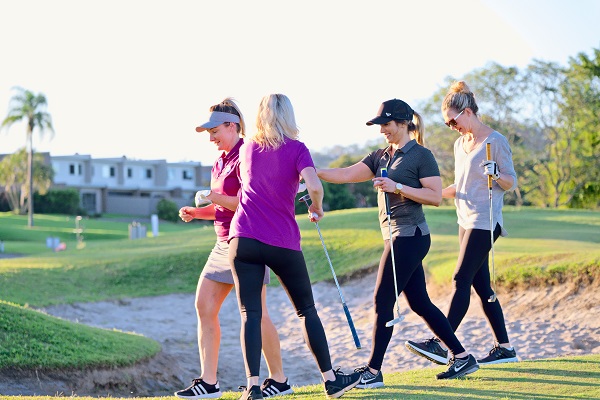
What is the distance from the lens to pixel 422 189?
22.3ft

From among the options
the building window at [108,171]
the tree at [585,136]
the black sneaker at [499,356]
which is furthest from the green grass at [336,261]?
the building window at [108,171]

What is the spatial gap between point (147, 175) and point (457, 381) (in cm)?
8533

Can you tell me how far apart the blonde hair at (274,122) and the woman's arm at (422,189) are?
3.14 ft

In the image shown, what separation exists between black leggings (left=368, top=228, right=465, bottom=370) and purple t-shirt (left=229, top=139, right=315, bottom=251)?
1104 millimetres

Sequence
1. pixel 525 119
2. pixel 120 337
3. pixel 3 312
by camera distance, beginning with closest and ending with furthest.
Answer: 1. pixel 3 312
2. pixel 120 337
3. pixel 525 119

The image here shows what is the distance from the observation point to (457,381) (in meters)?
7.01

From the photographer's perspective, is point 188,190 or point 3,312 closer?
point 3,312

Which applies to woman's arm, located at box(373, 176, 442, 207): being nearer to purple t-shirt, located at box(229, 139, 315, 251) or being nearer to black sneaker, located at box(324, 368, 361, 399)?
purple t-shirt, located at box(229, 139, 315, 251)

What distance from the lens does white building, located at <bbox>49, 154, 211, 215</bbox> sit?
262ft

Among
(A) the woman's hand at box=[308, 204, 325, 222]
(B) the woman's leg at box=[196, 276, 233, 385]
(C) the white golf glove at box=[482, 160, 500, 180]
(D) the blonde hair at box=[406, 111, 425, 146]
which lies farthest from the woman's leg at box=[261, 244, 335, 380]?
(C) the white golf glove at box=[482, 160, 500, 180]

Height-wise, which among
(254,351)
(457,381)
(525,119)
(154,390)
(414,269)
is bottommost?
(154,390)

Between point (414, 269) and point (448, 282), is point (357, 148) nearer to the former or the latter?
point (448, 282)

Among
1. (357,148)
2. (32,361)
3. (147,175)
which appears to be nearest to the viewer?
(32,361)

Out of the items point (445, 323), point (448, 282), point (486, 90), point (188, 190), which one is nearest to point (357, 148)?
point (188, 190)
